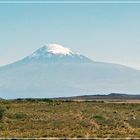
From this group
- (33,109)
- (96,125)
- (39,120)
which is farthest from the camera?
(33,109)

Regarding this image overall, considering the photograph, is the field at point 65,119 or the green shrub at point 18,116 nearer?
the field at point 65,119

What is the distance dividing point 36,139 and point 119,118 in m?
32.1

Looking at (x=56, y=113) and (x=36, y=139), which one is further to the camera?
(x=56, y=113)

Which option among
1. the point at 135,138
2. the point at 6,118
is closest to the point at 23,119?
the point at 6,118

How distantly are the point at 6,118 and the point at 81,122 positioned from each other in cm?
1043

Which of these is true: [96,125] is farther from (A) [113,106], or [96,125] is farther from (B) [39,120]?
(A) [113,106]

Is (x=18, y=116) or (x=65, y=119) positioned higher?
(x=18, y=116)

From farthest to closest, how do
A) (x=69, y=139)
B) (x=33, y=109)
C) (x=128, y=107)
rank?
(x=128, y=107) → (x=33, y=109) → (x=69, y=139)

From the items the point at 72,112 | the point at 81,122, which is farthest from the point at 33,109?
the point at 81,122

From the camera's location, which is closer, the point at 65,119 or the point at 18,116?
the point at 65,119

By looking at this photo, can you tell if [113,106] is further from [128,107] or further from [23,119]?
[23,119]

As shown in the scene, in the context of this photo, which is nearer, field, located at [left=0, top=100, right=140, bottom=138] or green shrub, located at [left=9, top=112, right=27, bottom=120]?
field, located at [left=0, top=100, right=140, bottom=138]

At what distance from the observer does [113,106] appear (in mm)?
91938

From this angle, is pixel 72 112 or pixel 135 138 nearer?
pixel 135 138
